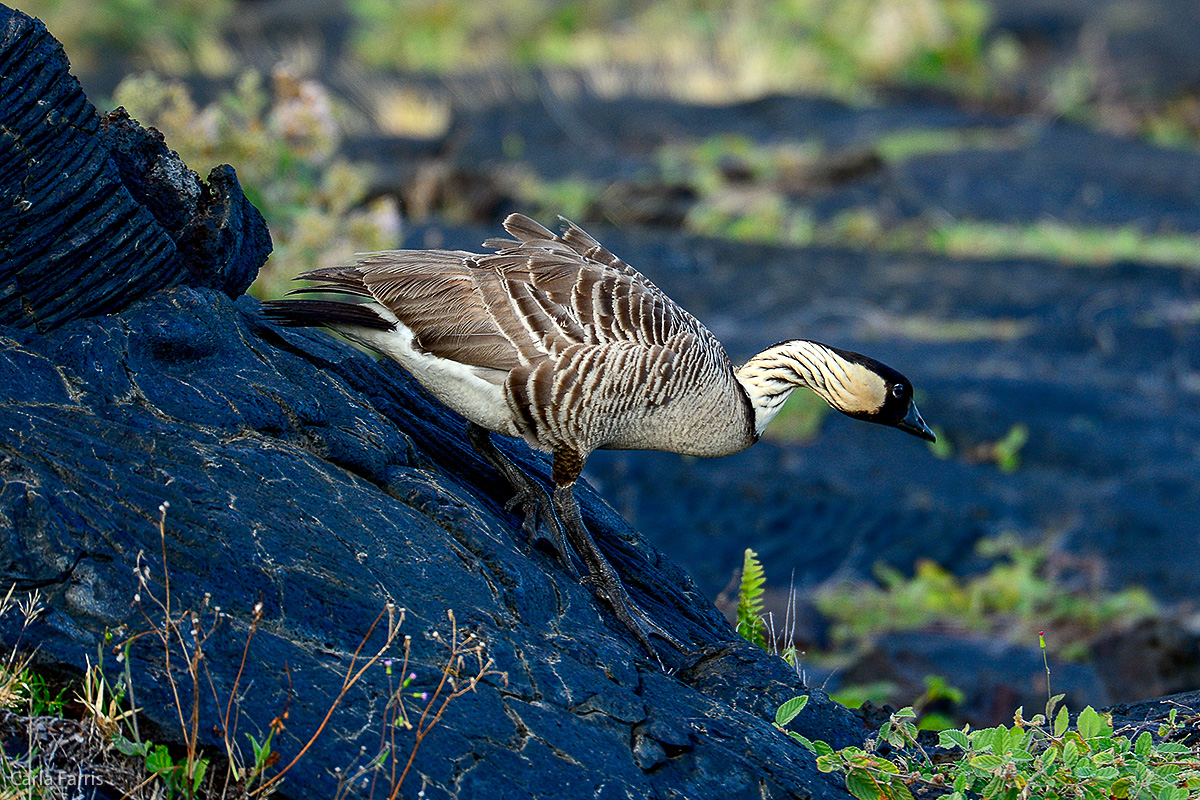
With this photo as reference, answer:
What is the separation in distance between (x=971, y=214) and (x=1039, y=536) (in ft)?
22.8

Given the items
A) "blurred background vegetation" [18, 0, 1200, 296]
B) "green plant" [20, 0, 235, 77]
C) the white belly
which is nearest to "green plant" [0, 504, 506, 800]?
the white belly

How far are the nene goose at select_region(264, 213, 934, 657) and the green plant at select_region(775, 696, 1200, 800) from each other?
33.9 inches

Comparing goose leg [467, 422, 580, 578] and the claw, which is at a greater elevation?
goose leg [467, 422, 580, 578]

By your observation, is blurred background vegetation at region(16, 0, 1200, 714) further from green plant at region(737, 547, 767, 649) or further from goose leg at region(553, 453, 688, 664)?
goose leg at region(553, 453, 688, 664)

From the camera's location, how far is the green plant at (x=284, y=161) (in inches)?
301

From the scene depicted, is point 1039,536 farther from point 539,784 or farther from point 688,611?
point 539,784

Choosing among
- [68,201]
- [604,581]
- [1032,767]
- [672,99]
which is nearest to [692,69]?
[672,99]

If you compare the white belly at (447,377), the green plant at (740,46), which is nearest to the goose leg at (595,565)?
the white belly at (447,377)

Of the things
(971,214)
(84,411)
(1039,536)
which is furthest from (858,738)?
(971,214)

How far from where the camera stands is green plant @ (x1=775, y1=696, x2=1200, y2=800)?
3473 mm

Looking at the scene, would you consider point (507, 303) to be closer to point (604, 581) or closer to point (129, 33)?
point (604, 581)

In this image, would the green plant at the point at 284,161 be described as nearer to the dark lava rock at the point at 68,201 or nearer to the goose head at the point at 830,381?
the dark lava rock at the point at 68,201

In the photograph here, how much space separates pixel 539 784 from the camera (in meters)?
3.26

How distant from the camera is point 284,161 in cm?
805
